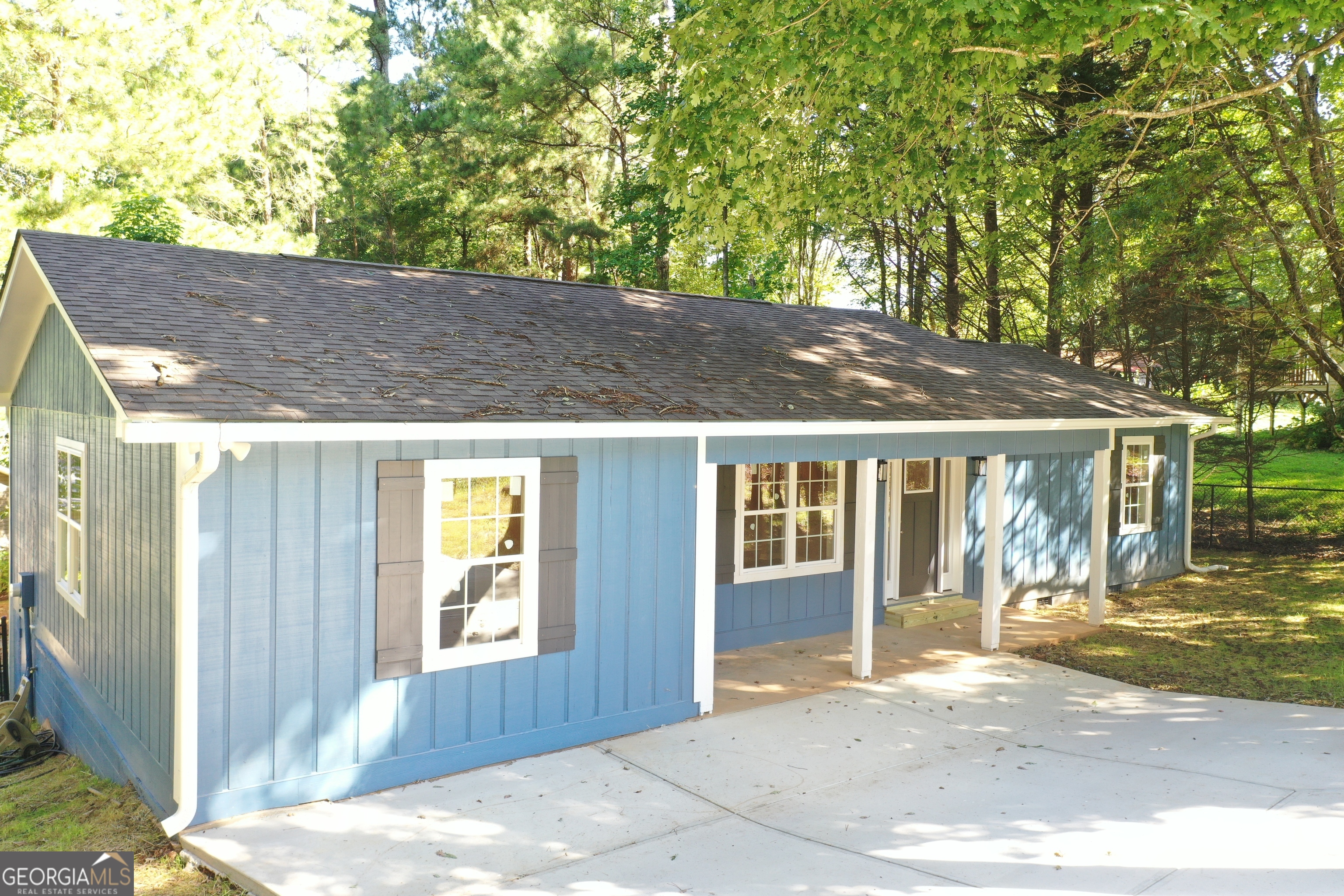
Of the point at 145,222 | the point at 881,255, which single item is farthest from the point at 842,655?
the point at 881,255

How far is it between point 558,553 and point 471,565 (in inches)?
24.1

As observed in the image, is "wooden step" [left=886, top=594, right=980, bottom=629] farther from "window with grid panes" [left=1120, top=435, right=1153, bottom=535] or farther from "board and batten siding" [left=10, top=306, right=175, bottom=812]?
"board and batten siding" [left=10, top=306, right=175, bottom=812]

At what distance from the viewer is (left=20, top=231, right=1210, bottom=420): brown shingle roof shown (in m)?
5.52

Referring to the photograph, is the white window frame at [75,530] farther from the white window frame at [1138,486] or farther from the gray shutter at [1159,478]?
the gray shutter at [1159,478]


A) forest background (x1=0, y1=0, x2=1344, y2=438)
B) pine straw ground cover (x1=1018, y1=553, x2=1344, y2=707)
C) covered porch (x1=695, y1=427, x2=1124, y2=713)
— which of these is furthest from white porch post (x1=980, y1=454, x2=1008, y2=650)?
forest background (x1=0, y1=0, x2=1344, y2=438)

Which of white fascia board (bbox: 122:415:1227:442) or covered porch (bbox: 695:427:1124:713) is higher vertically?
white fascia board (bbox: 122:415:1227:442)

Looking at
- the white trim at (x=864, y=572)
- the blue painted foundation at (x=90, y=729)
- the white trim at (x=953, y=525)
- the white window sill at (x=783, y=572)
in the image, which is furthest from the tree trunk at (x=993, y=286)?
the blue painted foundation at (x=90, y=729)

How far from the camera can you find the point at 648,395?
707cm

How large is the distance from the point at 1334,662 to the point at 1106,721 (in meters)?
3.37

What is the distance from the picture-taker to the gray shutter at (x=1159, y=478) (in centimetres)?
1336

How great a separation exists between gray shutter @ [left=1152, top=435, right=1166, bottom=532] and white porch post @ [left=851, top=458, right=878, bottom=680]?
7.00 m

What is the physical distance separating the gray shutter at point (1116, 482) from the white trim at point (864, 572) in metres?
5.79

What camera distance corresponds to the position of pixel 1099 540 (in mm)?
10688

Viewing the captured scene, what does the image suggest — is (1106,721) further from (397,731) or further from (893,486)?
(397,731)
